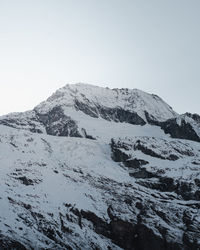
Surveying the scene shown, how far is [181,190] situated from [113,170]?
1792cm

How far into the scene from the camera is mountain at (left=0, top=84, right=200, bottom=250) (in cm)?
7656

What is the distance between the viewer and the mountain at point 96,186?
76562 millimetres

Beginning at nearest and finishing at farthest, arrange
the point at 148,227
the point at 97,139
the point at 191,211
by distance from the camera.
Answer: the point at 148,227 < the point at 191,211 < the point at 97,139

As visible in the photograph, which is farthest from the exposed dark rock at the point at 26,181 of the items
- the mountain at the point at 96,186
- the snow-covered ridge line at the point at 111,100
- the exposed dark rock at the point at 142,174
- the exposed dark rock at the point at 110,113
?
the exposed dark rock at the point at 110,113

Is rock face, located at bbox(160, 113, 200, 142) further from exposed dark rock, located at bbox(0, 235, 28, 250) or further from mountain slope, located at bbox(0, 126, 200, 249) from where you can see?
exposed dark rock, located at bbox(0, 235, 28, 250)

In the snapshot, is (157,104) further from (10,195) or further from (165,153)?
(10,195)

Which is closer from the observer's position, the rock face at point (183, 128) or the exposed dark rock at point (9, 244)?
the exposed dark rock at point (9, 244)

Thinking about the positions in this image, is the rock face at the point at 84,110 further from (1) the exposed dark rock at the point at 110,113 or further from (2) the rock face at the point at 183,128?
(2) the rock face at the point at 183,128

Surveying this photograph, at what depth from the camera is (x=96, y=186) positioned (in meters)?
94.9

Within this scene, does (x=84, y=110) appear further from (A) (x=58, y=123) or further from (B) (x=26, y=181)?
(B) (x=26, y=181)

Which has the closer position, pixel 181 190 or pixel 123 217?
pixel 123 217

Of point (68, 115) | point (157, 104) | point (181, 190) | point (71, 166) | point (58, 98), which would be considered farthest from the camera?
point (157, 104)

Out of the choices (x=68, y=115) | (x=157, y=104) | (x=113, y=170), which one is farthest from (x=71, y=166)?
(x=157, y=104)

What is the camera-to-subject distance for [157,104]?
186 metres
